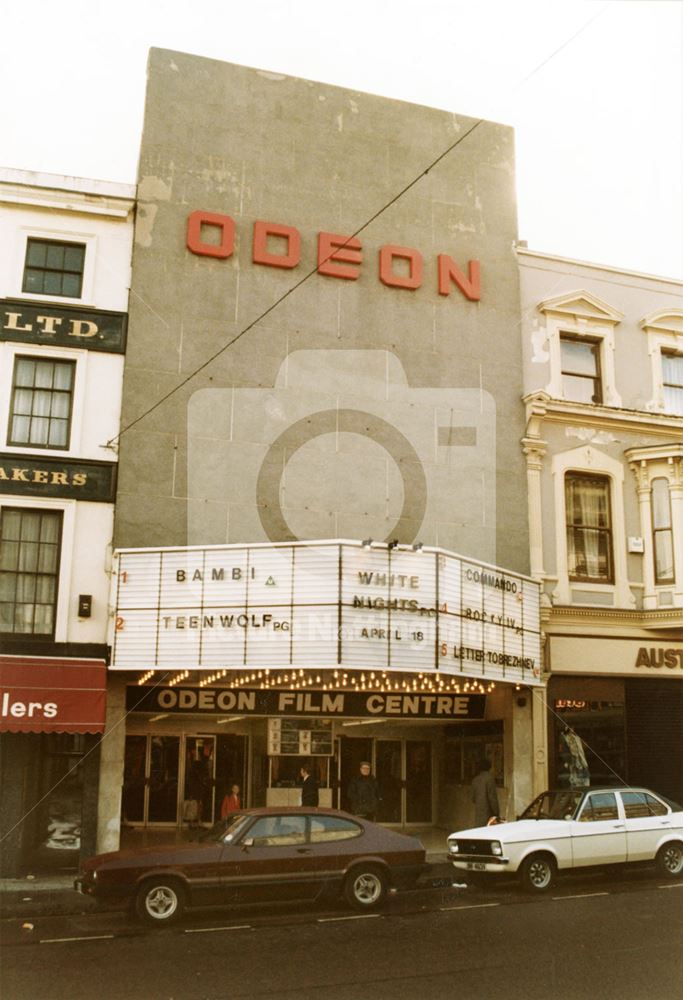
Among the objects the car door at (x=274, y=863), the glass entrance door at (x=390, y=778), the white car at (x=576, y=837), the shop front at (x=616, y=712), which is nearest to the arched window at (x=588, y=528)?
the shop front at (x=616, y=712)

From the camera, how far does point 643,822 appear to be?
56.1ft

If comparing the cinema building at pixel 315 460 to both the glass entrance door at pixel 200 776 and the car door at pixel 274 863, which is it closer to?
the glass entrance door at pixel 200 776

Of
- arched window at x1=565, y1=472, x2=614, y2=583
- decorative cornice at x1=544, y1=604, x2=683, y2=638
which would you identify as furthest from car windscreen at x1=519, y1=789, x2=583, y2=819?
arched window at x1=565, y1=472, x2=614, y2=583

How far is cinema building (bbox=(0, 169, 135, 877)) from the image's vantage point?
17.9 meters

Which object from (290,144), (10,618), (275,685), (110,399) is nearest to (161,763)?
(275,685)

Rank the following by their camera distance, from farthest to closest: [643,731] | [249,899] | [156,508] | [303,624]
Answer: [643,731], [156,508], [303,624], [249,899]

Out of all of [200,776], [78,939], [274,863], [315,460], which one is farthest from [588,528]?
[78,939]

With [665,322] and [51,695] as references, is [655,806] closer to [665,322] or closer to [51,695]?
[51,695]

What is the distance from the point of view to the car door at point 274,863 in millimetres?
13844

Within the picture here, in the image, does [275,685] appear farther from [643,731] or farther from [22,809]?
[643,731]

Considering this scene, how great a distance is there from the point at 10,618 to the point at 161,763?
5651mm

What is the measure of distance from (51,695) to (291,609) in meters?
4.51

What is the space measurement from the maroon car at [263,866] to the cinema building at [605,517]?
8.31m

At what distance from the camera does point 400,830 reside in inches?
941
